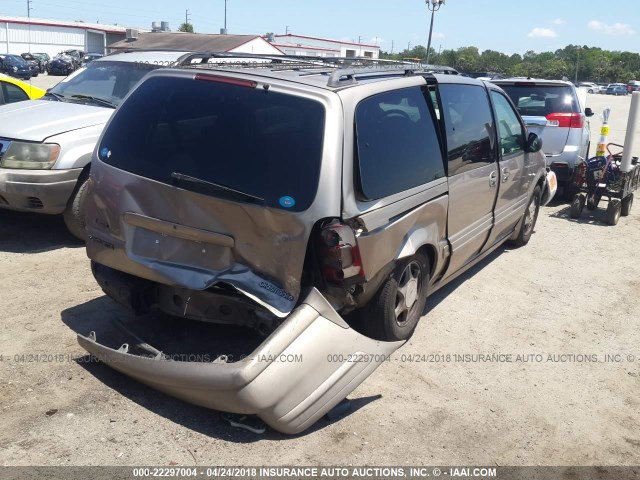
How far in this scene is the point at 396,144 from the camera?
168 inches

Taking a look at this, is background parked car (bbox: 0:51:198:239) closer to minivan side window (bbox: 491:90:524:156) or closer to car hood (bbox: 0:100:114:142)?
car hood (bbox: 0:100:114:142)

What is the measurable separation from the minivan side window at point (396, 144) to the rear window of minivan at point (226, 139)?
37 cm

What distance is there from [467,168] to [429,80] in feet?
2.55

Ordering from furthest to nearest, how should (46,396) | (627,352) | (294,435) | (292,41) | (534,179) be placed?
(292,41)
(534,179)
(627,352)
(46,396)
(294,435)

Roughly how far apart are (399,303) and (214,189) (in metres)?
1.53

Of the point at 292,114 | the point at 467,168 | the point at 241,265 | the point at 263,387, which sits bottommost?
the point at 263,387

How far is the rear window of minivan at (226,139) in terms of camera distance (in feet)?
11.9

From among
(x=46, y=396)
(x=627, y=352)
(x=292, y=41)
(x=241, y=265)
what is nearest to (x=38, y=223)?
(x=46, y=396)

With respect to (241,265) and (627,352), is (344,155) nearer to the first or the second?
(241,265)

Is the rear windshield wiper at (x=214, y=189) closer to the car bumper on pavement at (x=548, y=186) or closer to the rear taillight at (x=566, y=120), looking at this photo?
the car bumper on pavement at (x=548, y=186)

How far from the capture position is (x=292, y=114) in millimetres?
3770

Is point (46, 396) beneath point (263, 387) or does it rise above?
beneath

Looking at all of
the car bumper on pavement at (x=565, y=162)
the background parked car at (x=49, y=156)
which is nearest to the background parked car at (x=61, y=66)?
the car bumper on pavement at (x=565, y=162)

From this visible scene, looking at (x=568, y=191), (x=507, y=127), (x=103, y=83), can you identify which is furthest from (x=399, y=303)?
(x=568, y=191)
